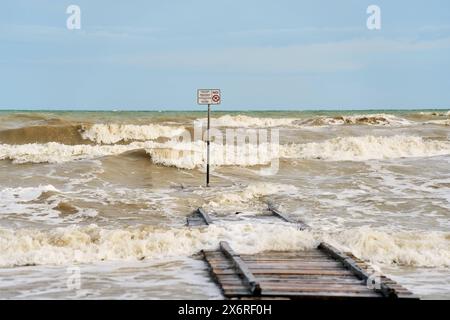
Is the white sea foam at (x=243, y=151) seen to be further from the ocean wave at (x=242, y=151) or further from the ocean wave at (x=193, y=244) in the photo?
the ocean wave at (x=193, y=244)

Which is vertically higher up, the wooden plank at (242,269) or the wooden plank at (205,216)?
the wooden plank at (242,269)

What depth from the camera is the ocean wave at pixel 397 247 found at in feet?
26.3

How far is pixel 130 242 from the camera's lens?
8.53 meters

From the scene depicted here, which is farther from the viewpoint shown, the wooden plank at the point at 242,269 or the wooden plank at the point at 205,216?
the wooden plank at the point at 205,216

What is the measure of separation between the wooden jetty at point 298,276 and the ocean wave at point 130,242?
0.37 metres

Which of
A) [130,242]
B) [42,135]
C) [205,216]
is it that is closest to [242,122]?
[42,135]

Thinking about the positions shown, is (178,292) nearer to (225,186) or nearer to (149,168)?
(225,186)

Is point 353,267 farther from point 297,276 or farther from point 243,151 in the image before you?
point 243,151

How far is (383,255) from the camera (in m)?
8.22

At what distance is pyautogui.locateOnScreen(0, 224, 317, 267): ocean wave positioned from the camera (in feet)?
26.3

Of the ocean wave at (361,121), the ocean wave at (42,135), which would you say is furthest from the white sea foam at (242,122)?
the ocean wave at (42,135)
